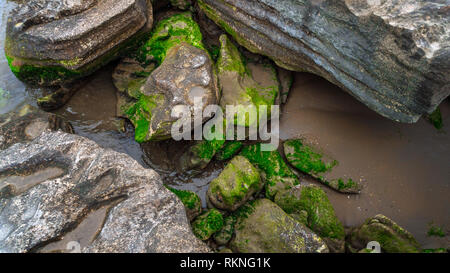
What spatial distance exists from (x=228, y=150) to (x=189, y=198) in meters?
0.90

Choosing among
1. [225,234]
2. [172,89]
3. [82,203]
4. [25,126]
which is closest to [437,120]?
[225,234]

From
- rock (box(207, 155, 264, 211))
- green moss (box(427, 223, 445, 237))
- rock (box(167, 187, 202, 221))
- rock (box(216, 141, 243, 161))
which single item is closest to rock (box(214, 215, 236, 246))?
rock (box(207, 155, 264, 211))

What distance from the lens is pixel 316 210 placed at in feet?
11.8

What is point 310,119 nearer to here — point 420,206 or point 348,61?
point 348,61

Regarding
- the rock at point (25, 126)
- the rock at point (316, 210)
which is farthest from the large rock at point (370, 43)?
the rock at point (25, 126)

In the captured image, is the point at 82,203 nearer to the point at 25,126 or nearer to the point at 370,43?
the point at 25,126

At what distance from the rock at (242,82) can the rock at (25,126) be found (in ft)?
7.28

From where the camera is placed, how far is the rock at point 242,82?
13.7ft

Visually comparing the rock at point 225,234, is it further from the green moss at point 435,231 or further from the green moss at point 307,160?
the green moss at point 435,231

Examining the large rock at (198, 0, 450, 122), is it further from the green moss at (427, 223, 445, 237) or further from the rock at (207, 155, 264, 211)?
the rock at (207, 155, 264, 211)

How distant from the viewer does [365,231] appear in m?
3.39

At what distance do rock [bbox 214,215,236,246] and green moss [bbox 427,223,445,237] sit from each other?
89.5 inches

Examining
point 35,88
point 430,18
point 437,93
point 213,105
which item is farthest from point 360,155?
point 35,88

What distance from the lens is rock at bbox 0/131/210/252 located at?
8.93 feet
